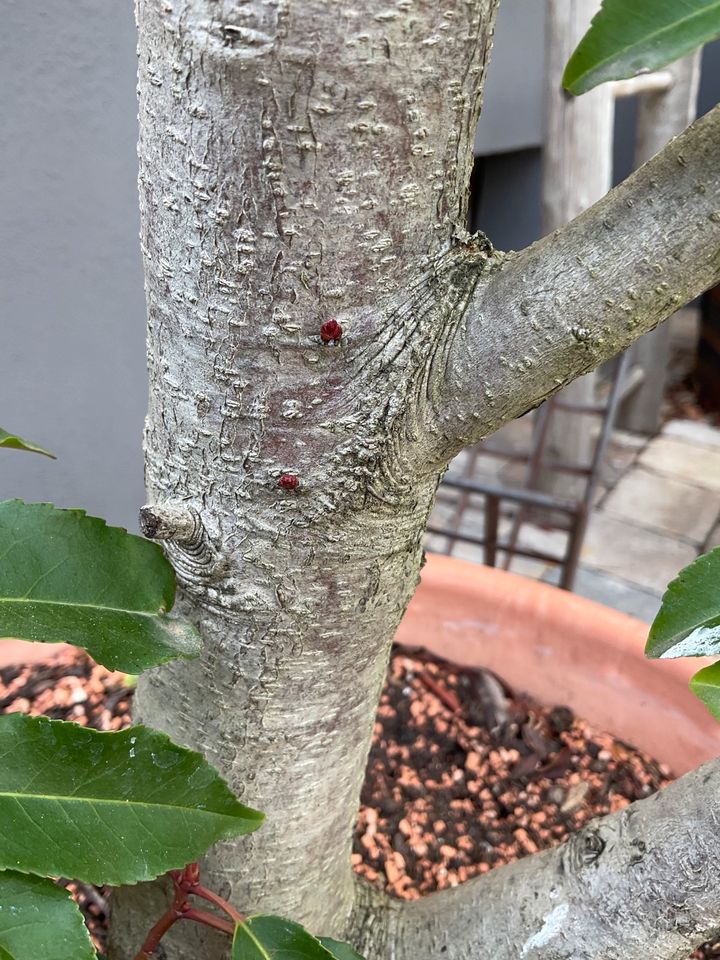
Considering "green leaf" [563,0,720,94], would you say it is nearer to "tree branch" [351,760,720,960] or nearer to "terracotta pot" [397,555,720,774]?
"tree branch" [351,760,720,960]

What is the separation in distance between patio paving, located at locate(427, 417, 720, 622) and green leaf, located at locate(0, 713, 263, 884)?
58.9 inches

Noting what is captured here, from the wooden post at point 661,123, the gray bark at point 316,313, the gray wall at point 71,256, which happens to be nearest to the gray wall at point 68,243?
the gray wall at point 71,256

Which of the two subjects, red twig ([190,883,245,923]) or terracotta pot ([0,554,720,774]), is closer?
red twig ([190,883,245,923])

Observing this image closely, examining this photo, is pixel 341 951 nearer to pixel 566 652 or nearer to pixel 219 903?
pixel 219 903

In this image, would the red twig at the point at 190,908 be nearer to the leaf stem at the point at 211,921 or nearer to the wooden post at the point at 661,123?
the leaf stem at the point at 211,921

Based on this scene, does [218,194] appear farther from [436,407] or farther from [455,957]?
[455,957]

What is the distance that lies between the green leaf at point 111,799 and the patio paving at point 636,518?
150 cm

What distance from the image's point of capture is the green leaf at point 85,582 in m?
0.46

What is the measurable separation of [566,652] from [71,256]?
0.86 meters

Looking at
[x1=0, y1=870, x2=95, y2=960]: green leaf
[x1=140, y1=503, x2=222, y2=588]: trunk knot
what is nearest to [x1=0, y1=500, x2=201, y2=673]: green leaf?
[x1=140, y1=503, x2=222, y2=588]: trunk knot

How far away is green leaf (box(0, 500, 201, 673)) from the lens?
1.50 ft

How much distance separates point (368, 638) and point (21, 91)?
86 cm

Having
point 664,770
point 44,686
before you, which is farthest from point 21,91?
point 664,770

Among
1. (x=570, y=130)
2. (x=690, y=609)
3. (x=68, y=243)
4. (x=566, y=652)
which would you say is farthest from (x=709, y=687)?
(x=570, y=130)
